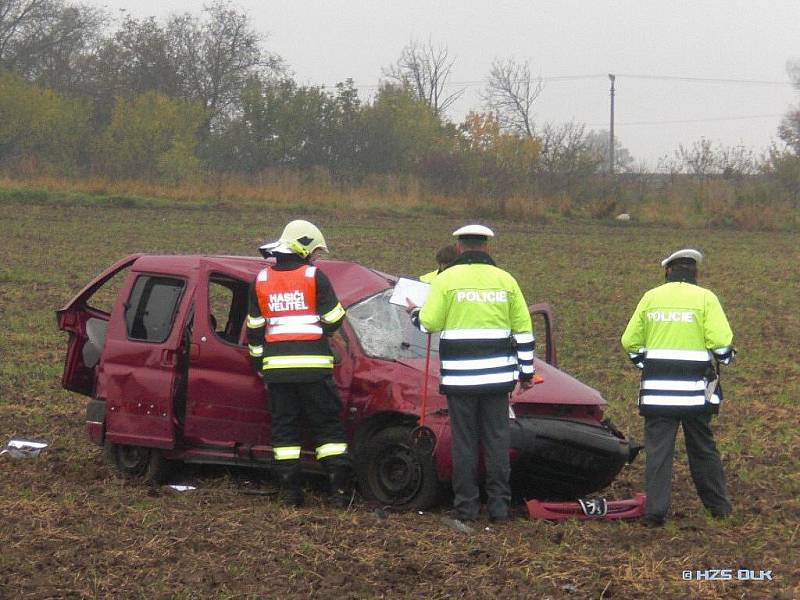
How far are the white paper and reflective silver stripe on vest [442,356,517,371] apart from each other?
72 cm

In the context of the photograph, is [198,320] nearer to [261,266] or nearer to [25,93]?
[261,266]

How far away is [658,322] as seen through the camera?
7.12 m

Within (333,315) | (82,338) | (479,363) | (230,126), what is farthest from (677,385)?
(230,126)

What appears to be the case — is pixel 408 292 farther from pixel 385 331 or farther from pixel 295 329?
pixel 295 329

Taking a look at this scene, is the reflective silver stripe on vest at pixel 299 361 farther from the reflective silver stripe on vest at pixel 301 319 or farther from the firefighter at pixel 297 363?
the reflective silver stripe on vest at pixel 301 319

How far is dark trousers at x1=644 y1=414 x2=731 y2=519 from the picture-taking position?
7.02 metres

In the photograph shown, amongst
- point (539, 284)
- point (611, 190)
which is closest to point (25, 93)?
point (611, 190)

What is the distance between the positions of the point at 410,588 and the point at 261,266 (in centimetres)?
338

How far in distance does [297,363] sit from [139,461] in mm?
1799

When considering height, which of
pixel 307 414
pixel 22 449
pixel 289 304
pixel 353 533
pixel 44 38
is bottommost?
pixel 22 449

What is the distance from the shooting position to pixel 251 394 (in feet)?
25.2

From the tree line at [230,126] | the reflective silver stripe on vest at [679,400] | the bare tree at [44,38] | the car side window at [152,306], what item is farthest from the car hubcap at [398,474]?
the bare tree at [44,38]

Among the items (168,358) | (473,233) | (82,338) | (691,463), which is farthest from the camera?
(82,338)

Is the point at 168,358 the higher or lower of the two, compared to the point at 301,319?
lower
